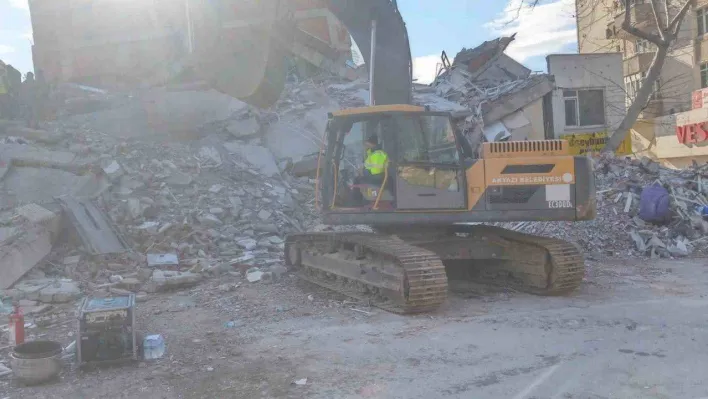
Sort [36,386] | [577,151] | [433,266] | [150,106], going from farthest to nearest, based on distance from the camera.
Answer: [577,151] < [150,106] < [433,266] < [36,386]

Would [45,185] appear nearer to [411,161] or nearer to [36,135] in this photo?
[36,135]

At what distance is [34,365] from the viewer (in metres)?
5.09

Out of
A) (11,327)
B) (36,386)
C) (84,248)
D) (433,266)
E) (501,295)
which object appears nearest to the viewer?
(36,386)

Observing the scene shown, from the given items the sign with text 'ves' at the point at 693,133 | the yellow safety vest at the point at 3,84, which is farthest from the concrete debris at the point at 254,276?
the sign with text 'ves' at the point at 693,133

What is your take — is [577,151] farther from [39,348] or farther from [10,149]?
[39,348]

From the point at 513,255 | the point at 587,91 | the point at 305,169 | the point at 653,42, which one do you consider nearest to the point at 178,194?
the point at 305,169

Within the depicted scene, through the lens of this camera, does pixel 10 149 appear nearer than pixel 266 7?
No

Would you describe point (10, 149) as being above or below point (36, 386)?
above

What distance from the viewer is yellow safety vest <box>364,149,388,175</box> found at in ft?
24.7

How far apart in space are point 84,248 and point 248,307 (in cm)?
354

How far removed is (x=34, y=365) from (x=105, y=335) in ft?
1.90

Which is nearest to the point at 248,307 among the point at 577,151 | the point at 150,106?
the point at 150,106

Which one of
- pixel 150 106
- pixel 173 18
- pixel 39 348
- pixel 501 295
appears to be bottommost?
pixel 501 295

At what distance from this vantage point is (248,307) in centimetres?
777
